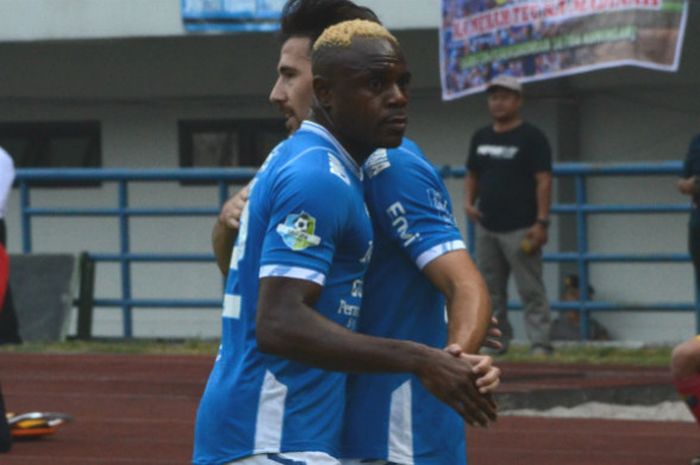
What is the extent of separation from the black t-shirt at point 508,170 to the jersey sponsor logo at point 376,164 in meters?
8.24

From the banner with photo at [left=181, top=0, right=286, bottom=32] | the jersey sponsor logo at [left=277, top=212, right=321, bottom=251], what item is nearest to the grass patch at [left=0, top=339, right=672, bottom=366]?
the banner with photo at [left=181, top=0, right=286, bottom=32]

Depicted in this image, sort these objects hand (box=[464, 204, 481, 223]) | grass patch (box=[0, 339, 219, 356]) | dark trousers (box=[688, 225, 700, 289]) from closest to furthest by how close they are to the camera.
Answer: dark trousers (box=[688, 225, 700, 289]), hand (box=[464, 204, 481, 223]), grass patch (box=[0, 339, 219, 356])

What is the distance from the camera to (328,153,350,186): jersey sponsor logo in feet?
11.9

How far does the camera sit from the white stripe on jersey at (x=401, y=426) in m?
3.84

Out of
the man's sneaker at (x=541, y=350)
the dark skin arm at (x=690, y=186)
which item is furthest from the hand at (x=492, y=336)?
the man's sneaker at (x=541, y=350)

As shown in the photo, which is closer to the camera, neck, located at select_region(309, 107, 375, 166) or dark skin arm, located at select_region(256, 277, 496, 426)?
dark skin arm, located at select_region(256, 277, 496, 426)

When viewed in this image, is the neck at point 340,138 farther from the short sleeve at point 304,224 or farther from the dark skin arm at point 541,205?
the dark skin arm at point 541,205

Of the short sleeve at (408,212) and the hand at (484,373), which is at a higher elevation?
the short sleeve at (408,212)

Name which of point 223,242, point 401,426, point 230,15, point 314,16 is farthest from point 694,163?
point 401,426

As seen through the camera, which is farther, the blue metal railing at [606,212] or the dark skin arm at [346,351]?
the blue metal railing at [606,212]

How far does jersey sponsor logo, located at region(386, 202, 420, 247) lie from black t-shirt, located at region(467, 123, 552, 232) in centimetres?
829

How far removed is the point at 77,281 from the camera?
15.1m

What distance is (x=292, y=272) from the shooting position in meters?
3.55

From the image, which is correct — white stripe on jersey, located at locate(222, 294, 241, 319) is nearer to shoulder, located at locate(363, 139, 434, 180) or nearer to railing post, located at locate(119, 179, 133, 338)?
shoulder, located at locate(363, 139, 434, 180)
